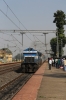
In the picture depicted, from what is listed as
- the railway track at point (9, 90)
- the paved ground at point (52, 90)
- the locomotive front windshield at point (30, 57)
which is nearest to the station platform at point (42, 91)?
the paved ground at point (52, 90)

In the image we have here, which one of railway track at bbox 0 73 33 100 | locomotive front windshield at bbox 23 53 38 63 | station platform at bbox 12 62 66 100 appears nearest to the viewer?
station platform at bbox 12 62 66 100

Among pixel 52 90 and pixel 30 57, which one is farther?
pixel 30 57

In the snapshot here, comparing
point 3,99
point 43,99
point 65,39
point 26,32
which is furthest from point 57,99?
point 65,39

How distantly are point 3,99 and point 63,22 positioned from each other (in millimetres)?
59098

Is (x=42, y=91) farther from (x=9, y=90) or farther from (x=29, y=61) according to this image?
(x=29, y=61)

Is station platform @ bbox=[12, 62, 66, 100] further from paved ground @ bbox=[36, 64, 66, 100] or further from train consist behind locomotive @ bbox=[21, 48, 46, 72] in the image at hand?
train consist behind locomotive @ bbox=[21, 48, 46, 72]

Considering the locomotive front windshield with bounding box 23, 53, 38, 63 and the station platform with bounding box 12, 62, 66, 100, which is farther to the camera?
the locomotive front windshield with bounding box 23, 53, 38, 63

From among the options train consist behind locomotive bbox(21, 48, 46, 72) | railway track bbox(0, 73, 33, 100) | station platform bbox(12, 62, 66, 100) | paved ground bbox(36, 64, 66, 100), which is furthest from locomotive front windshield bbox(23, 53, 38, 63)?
station platform bbox(12, 62, 66, 100)

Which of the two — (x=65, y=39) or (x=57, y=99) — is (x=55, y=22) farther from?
(x=57, y=99)

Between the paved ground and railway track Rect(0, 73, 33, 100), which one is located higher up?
the paved ground

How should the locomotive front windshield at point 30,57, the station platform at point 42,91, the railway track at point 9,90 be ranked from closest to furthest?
the station platform at point 42,91 → the railway track at point 9,90 → the locomotive front windshield at point 30,57

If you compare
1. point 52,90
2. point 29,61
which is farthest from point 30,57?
point 52,90

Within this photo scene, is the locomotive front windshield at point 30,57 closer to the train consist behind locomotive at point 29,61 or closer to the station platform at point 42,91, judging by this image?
the train consist behind locomotive at point 29,61

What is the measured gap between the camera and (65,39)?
237 ft
